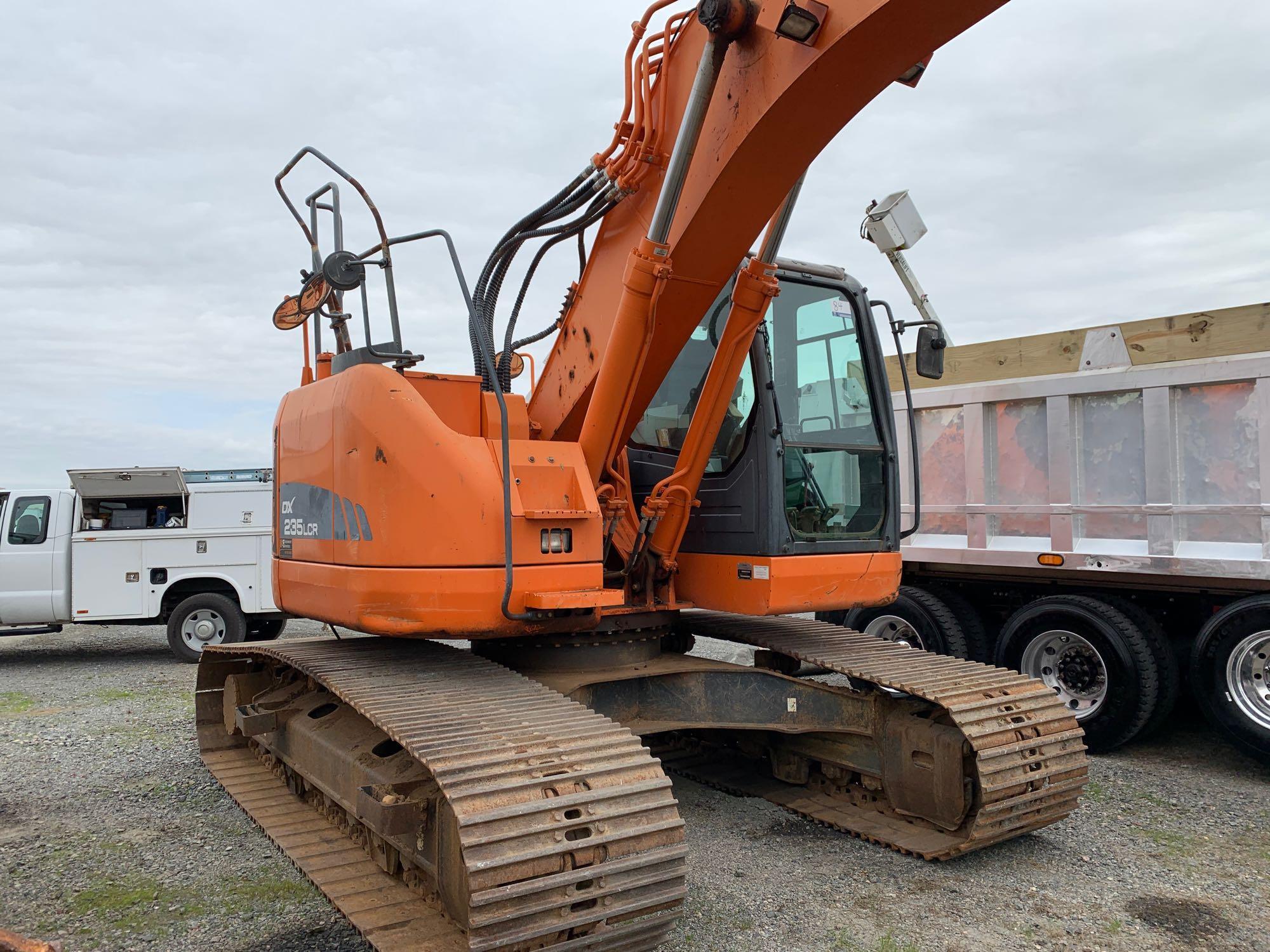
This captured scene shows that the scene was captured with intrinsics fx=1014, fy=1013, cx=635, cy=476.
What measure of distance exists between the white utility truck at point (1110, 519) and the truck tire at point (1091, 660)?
11 mm

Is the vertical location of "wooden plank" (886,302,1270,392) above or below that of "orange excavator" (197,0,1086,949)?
above

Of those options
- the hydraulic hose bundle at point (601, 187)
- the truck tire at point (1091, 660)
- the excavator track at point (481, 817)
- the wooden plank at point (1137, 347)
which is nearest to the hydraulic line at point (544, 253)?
the hydraulic hose bundle at point (601, 187)

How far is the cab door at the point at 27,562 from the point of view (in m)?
11.0

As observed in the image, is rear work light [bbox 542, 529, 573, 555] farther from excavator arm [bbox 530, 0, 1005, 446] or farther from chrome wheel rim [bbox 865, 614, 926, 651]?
chrome wheel rim [bbox 865, 614, 926, 651]

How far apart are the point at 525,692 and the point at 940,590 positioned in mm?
4730

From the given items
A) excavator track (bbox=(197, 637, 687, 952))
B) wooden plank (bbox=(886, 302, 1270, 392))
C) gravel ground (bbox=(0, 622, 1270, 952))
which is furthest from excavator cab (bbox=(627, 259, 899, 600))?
wooden plank (bbox=(886, 302, 1270, 392))

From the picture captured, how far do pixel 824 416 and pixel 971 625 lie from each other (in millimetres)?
3273

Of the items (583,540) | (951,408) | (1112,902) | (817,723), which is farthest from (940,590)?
(583,540)

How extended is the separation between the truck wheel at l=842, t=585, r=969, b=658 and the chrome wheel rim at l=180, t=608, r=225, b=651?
7.10m

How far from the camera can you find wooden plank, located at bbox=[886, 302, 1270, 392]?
6336 millimetres

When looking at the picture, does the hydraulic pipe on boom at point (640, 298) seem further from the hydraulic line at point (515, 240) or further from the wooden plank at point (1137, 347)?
the wooden plank at point (1137, 347)

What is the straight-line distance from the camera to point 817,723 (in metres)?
5.02

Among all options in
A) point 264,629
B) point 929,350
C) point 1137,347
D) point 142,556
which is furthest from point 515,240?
point 264,629

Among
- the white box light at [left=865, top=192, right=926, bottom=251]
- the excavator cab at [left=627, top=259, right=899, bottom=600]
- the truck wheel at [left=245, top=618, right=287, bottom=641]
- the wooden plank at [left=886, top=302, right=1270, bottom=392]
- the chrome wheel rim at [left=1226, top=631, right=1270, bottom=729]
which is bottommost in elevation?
the truck wheel at [left=245, top=618, right=287, bottom=641]
